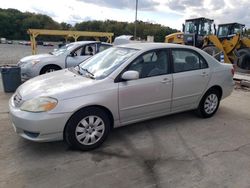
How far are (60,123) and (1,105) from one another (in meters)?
3.16

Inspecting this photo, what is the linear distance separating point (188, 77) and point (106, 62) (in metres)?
1.55

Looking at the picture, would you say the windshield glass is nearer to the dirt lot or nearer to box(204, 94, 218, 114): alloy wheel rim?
box(204, 94, 218, 114): alloy wheel rim

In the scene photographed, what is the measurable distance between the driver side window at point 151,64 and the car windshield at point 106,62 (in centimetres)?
18

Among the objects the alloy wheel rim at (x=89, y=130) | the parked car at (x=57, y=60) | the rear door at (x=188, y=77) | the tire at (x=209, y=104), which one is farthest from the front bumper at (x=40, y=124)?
the parked car at (x=57, y=60)

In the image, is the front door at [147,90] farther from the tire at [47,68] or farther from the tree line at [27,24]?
the tree line at [27,24]

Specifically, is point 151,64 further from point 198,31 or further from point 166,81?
point 198,31

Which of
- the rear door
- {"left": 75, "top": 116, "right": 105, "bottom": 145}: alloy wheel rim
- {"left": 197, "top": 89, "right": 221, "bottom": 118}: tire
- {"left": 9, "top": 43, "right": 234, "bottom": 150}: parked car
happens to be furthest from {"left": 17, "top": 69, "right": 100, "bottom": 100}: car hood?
Answer: {"left": 197, "top": 89, "right": 221, "bottom": 118}: tire

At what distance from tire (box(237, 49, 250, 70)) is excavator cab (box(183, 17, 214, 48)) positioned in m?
2.88

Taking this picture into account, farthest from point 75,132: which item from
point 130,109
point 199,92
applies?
point 199,92

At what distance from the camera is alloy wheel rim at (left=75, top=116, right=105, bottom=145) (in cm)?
367

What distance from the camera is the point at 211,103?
5273 millimetres

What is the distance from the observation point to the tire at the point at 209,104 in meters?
5.16

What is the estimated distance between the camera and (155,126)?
4805mm

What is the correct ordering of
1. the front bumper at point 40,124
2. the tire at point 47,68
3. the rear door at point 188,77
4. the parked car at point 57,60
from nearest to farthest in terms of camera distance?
the front bumper at point 40,124 → the rear door at point 188,77 → the parked car at point 57,60 → the tire at point 47,68
